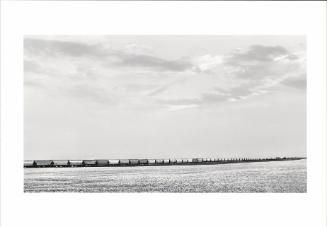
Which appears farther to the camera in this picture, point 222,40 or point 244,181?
point 244,181

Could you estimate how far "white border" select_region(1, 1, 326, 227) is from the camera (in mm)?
19328

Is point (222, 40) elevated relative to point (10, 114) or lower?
elevated

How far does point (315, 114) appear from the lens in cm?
2008

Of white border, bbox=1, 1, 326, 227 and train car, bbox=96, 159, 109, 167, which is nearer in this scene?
white border, bbox=1, 1, 326, 227

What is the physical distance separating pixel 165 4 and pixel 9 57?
6251mm

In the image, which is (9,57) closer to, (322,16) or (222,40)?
(222,40)
